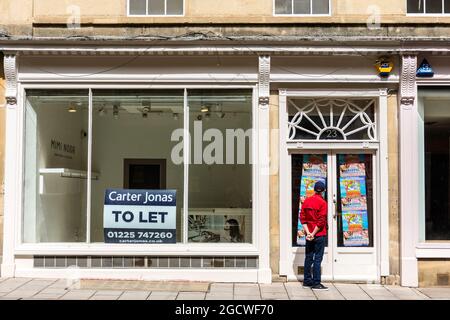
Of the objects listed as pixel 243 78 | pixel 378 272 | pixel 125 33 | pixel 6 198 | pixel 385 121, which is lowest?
pixel 378 272

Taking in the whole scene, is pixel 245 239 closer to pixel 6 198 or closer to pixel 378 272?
pixel 378 272

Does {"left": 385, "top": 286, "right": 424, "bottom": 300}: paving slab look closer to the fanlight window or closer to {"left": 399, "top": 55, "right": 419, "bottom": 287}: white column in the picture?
{"left": 399, "top": 55, "right": 419, "bottom": 287}: white column

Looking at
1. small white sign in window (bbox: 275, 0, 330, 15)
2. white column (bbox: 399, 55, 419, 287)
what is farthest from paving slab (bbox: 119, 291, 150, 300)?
small white sign in window (bbox: 275, 0, 330, 15)

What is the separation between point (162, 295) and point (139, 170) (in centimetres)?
244

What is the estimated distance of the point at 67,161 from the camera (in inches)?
444

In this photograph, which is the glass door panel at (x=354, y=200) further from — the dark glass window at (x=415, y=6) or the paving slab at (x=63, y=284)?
the paving slab at (x=63, y=284)

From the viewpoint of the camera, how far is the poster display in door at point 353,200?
429 inches

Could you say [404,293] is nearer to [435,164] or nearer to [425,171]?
[425,171]

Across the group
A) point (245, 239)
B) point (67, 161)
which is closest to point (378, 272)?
point (245, 239)

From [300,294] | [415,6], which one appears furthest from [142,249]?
[415,6]

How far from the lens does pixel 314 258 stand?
1027 cm

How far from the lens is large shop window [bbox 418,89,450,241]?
10.8 metres

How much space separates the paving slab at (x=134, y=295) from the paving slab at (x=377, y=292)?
132 inches

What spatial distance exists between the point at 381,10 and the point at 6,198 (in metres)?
6.95
